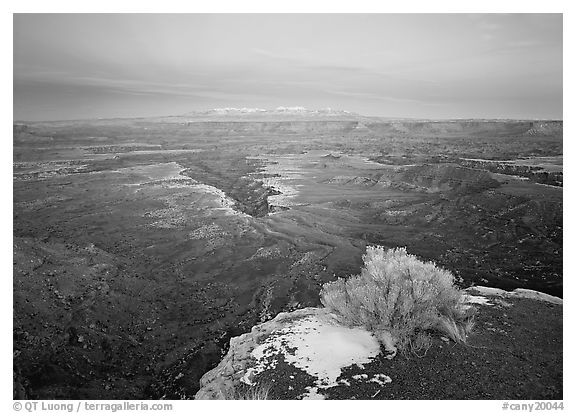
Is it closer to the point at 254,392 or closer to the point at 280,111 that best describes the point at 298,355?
the point at 254,392

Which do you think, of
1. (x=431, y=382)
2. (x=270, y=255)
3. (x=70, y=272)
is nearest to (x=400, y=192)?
(x=270, y=255)

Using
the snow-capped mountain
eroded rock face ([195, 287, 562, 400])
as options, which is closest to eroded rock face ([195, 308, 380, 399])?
eroded rock face ([195, 287, 562, 400])

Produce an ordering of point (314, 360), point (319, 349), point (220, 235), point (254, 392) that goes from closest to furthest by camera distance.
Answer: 1. point (254, 392)
2. point (314, 360)
3. point (319, 349)
4. point (220, 235)

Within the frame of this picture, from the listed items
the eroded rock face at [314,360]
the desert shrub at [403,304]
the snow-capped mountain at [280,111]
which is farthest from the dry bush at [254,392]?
the snow-capped mountain at [280,111]

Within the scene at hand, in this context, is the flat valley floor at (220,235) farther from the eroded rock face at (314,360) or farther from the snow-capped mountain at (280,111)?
the snow-capped mountain at (280,111)

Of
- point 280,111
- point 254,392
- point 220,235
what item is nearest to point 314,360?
point 254,392
